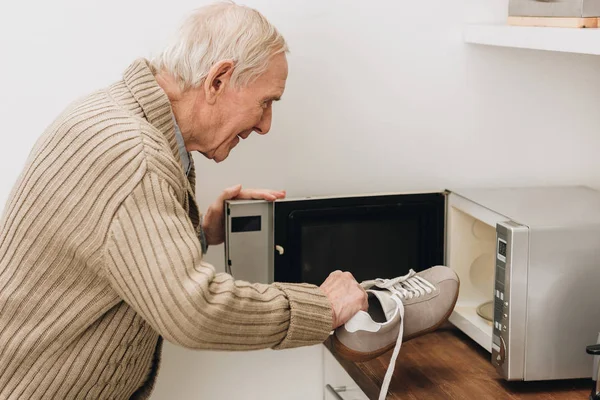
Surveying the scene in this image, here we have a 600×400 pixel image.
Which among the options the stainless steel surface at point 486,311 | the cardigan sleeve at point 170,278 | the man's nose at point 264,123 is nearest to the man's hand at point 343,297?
the cardigan sleeve at point 170,278

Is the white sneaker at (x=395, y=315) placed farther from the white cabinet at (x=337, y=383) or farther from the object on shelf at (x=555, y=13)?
Result: the object on shelf at (x=555, y=13)

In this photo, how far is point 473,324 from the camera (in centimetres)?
156

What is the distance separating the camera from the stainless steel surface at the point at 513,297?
1.33 meters

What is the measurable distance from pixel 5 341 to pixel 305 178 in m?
0.73

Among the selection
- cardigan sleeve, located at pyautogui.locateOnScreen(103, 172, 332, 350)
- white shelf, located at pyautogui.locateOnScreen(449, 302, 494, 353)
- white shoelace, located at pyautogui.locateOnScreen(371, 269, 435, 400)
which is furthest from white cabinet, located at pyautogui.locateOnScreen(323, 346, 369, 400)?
cardigan sleeve, located at pyautogui.locateOnScreen(103, 172, 332, 350)

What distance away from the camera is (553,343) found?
4.46 feet

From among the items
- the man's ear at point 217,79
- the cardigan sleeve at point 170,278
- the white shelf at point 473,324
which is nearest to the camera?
the cardigan sleeve at point 170,278

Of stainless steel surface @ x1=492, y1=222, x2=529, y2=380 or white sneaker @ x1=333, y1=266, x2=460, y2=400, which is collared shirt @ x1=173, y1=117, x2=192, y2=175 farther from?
stainless steel surface @ x1=492, y1=222, x2=529, y2=380

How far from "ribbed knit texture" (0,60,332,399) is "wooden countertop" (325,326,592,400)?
0.29 m

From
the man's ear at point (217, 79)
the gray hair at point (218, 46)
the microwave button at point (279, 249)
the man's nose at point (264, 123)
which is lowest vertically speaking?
the microwave button at point (279, 249)

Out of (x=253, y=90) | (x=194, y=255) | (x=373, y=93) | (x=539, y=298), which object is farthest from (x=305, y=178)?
(x=194, y=255)

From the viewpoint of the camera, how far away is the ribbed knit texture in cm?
104

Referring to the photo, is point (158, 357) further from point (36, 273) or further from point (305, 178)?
point (305, 178)

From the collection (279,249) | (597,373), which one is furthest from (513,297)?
→ (279,249)
